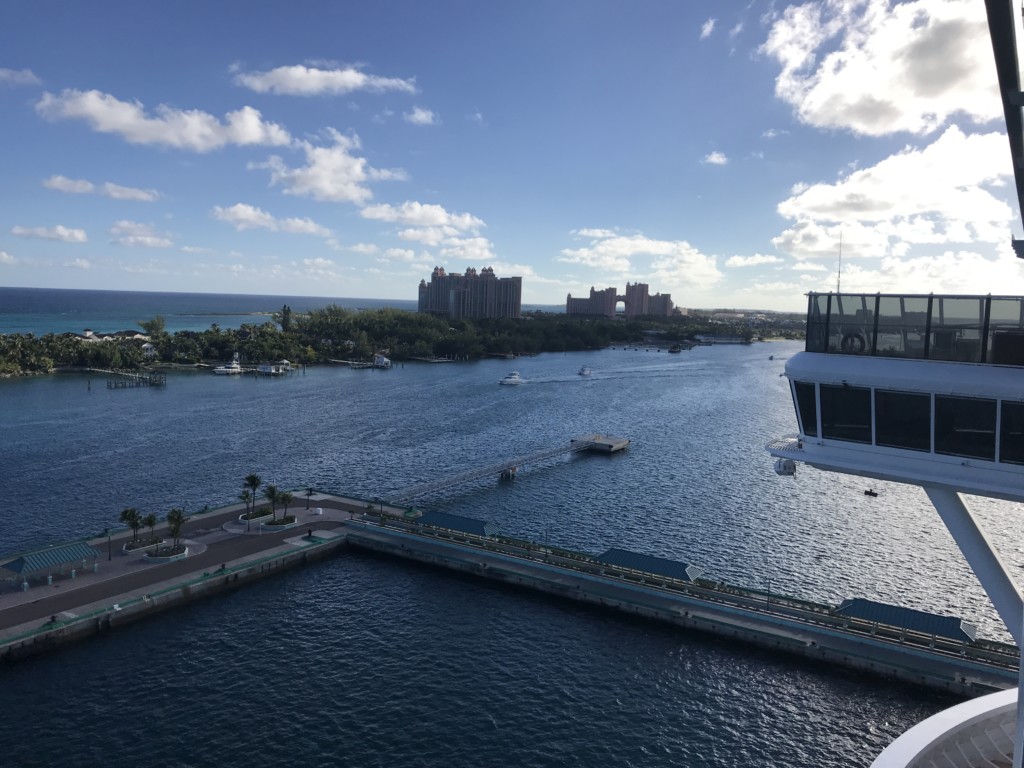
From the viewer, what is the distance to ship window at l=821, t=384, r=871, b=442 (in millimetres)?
13297

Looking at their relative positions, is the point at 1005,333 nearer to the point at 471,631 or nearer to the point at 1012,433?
the point at 1012,433

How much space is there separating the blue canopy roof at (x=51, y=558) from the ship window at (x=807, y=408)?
35420 mm

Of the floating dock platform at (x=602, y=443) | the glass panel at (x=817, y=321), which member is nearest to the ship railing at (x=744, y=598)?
the glass panel at (x=817, y=321)

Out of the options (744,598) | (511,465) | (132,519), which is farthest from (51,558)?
(511,465)

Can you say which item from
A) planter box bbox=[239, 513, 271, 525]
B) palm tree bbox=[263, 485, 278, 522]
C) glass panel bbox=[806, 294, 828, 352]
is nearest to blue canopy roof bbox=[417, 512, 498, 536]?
palm tree bbox=[263, 485, 278, 522]

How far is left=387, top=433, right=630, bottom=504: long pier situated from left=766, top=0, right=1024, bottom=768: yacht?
40818 millimetres

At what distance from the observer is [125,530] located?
4262cm

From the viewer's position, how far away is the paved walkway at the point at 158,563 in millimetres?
31578

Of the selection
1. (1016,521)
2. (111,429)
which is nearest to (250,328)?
(111,429)

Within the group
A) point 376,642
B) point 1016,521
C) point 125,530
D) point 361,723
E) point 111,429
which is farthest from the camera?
point 111,429

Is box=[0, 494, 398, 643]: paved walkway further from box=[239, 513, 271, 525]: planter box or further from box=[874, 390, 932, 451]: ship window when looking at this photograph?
box=[874, 390, 932, 451]: ship window

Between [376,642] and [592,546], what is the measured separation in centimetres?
1757

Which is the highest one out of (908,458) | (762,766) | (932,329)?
(932,329)

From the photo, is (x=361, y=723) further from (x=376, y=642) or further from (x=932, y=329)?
(x=932, y=329)
